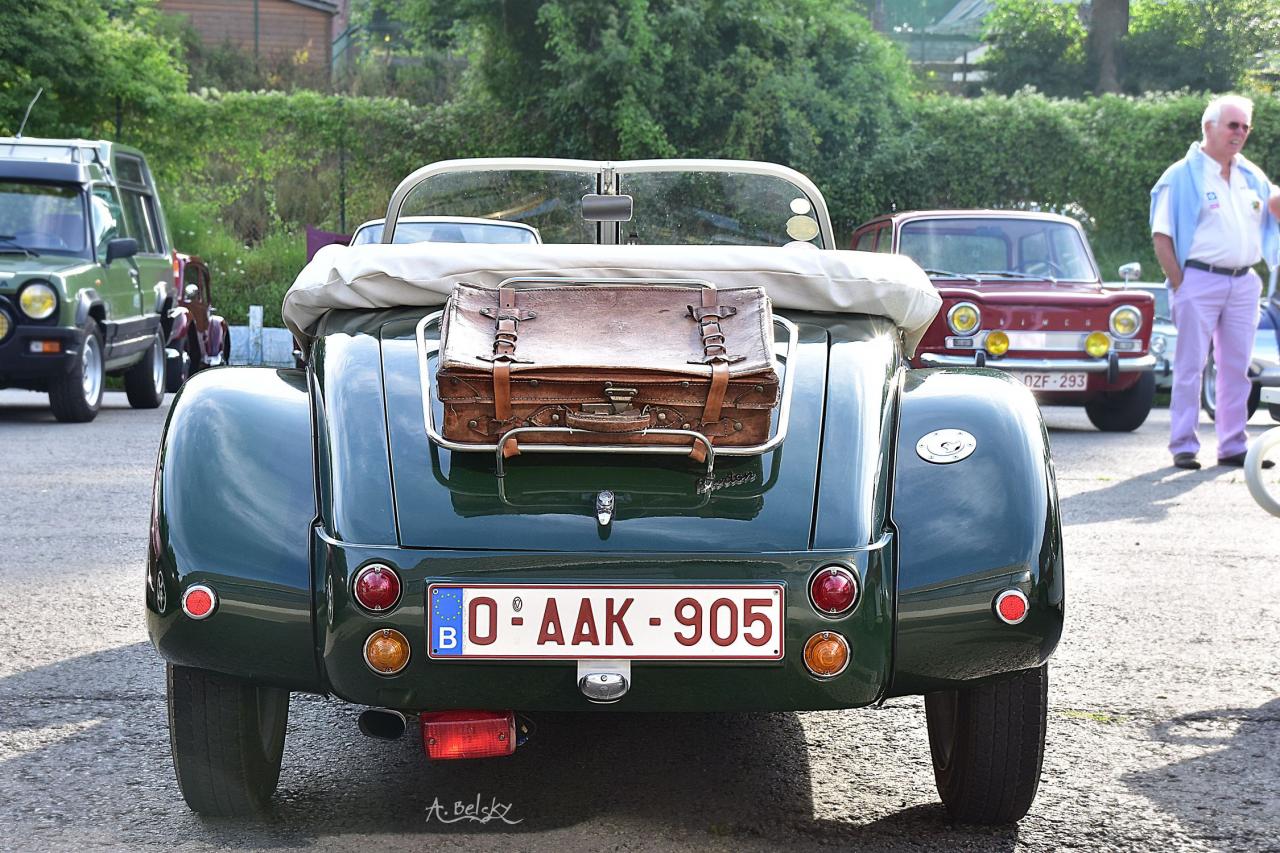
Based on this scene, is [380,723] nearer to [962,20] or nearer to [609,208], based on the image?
[609,208]

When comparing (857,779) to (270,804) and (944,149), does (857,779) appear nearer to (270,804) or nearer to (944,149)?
(270,804)

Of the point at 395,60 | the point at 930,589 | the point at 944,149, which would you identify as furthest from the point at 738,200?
the point at 395,60

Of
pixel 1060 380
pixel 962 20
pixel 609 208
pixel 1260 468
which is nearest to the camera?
pixel 1260 468

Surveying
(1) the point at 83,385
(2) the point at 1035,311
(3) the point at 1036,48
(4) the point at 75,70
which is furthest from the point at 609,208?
(3) the point at 1036,48

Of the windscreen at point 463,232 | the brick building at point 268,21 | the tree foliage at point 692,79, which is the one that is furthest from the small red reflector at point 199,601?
the brick building at point 268,21

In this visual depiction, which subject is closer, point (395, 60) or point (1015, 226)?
point (1015, 226)

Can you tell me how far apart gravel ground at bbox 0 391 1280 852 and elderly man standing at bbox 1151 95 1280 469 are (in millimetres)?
3696

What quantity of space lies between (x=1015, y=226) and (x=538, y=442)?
10160mm

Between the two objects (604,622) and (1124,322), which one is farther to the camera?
(1124,322)

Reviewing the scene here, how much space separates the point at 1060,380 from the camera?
12.0m

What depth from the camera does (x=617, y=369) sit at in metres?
3.12

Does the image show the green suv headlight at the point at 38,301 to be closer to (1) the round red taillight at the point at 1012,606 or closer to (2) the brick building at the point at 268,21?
(1) the round red taillight at the point at 1012,606

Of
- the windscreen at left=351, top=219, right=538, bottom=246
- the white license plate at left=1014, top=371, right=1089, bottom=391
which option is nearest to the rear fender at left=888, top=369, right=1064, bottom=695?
the windscreen at left=351, top=219, right=538, bottom=246

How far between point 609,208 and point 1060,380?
7499mm
